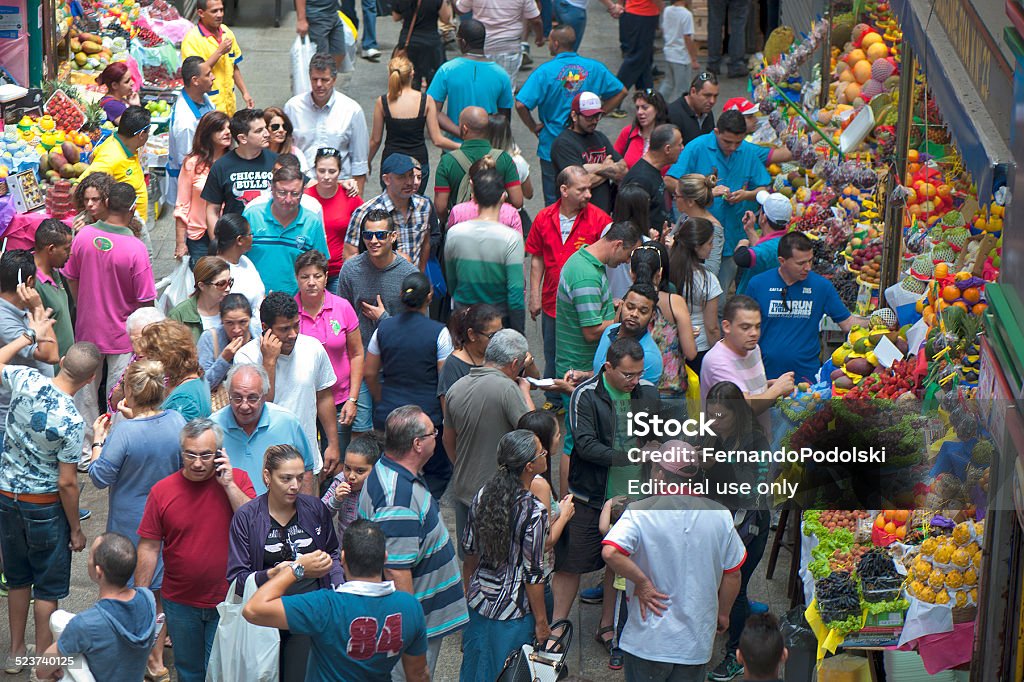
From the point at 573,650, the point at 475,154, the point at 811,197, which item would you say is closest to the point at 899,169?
the point at 811,197

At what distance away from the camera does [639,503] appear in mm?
5926

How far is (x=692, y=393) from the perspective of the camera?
7.75 m

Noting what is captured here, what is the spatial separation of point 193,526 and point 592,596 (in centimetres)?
247

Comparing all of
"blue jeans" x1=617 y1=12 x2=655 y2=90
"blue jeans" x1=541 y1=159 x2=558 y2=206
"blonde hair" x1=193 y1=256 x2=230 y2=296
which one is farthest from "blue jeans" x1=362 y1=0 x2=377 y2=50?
"blonde hair" x1=193 y1=256 x2=230 y2=296

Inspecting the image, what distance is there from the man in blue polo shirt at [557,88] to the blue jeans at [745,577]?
4.80 meters

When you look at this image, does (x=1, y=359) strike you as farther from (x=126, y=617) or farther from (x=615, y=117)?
(x=615, y=117)

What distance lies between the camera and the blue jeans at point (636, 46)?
1415 cm

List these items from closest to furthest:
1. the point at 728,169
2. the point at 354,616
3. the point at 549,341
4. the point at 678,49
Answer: the point at 354,616, the point at 549,341, the point at 728,169, the point at 678,49

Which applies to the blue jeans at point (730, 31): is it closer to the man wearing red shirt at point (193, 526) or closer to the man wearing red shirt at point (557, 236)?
the man wearing red shirt at point (557, 236)

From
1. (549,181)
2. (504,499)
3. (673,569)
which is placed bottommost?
(549,181)

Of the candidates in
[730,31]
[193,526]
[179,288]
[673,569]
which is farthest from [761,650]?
[730,31]

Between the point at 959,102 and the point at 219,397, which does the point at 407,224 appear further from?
the point at 959,102

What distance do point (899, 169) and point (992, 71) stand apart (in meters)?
3.27

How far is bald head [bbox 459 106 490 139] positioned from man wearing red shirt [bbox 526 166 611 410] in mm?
766
